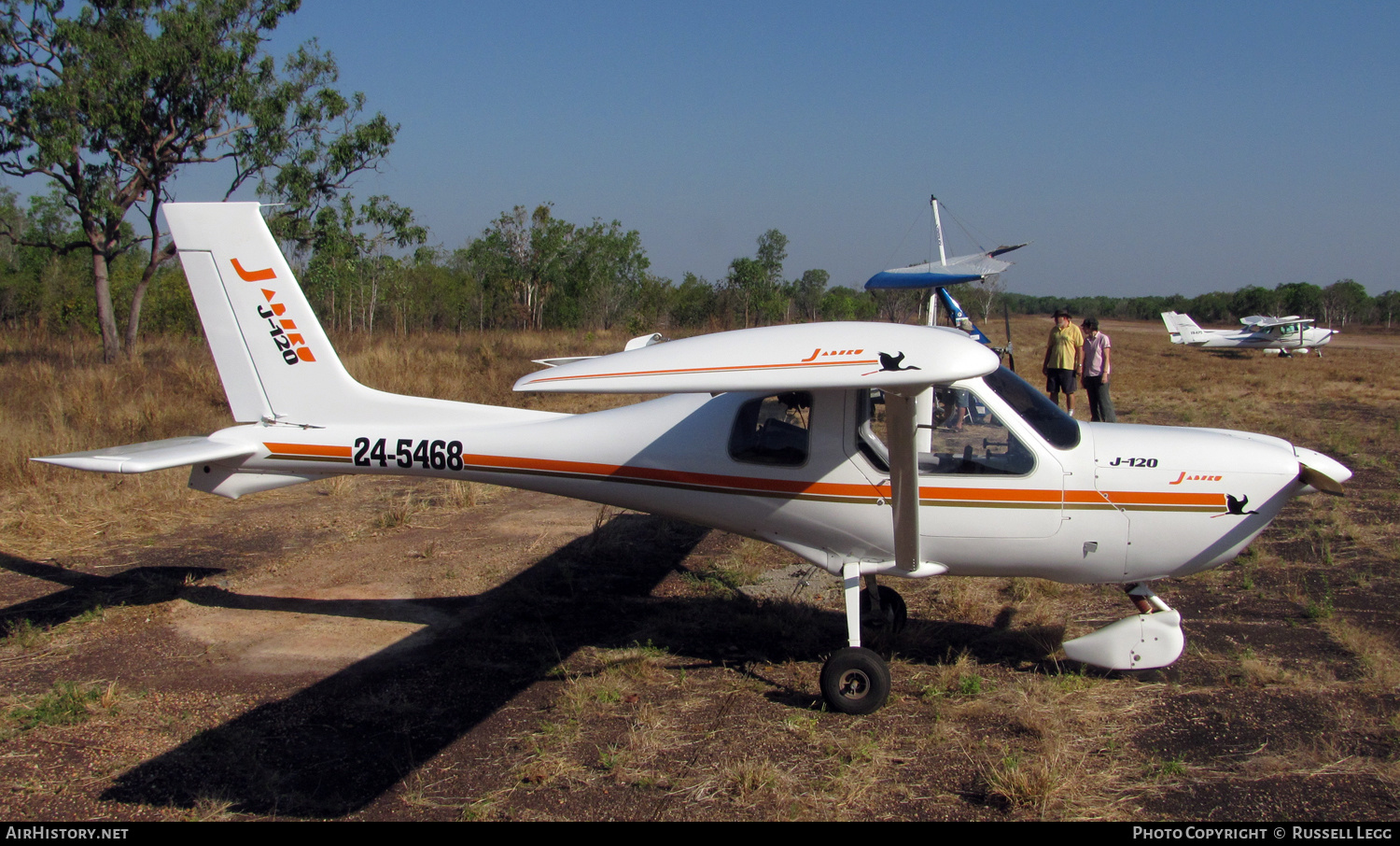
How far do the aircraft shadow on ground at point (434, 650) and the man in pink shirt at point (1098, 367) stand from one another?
710cm

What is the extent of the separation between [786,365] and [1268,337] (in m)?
40.6

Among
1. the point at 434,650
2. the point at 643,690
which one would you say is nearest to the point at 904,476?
the point at 643,690

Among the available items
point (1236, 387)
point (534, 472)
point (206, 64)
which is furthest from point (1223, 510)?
point (1236, 387)

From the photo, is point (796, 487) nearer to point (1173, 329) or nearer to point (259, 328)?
point (259, 328)

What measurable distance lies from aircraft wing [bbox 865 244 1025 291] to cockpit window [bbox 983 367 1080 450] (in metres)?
10.3

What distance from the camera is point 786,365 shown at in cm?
397

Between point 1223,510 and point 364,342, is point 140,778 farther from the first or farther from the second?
point 364,342

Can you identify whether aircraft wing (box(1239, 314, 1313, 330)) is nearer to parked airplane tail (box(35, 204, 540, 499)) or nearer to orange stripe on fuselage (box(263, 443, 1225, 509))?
orange stripe on fuselage (box(263, 443, 1225, 509))

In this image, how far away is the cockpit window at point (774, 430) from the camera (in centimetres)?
524

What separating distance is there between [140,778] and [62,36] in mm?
15199

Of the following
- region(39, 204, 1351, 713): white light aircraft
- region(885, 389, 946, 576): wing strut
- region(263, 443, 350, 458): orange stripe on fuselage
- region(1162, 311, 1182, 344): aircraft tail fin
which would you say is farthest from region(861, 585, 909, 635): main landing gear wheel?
region(1162, 311, 1182, 344): aircraft tail fin

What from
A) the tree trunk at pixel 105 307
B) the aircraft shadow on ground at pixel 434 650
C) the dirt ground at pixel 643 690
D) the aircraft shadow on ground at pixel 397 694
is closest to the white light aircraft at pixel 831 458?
the dirt ground at pixel 643 690

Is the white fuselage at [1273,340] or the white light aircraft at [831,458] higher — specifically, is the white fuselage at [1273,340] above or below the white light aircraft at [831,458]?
above

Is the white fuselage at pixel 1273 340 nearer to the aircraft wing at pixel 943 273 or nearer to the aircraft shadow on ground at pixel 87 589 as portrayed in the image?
the aircraft wing at pixel 943 273
